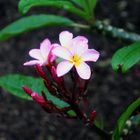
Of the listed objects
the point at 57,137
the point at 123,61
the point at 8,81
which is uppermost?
the point at 123,61

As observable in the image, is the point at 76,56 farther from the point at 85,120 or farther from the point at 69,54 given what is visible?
the point at 85,120

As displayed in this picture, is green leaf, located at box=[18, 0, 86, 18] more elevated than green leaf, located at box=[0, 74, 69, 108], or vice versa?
green leaf, located at box=[18, 0, 86, 18]

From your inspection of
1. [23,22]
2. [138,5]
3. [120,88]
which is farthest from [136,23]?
[23,22]

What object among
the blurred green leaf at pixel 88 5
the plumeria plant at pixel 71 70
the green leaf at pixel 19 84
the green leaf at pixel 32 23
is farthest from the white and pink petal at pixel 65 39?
the green leaf at pixel 32 23

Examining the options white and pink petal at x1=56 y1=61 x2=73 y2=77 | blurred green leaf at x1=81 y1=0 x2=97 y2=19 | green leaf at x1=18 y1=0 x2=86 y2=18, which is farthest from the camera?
blurred green leaf at x1=81 y1=0 x2=97 y2=19

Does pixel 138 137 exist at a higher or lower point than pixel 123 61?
lower

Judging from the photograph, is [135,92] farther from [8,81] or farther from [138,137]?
[8,81]

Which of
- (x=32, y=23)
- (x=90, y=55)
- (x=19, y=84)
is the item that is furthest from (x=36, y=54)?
(x=32, y=23)

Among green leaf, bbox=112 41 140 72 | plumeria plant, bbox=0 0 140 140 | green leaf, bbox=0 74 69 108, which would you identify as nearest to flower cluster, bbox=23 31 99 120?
plumeria plant, bbox=0 0 140 140

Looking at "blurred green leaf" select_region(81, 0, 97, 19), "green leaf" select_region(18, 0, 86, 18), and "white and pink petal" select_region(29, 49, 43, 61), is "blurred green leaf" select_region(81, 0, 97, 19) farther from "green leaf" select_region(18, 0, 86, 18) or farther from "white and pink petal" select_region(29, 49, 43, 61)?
"white and pink petal" select_region(29, 49, 43, 61)
